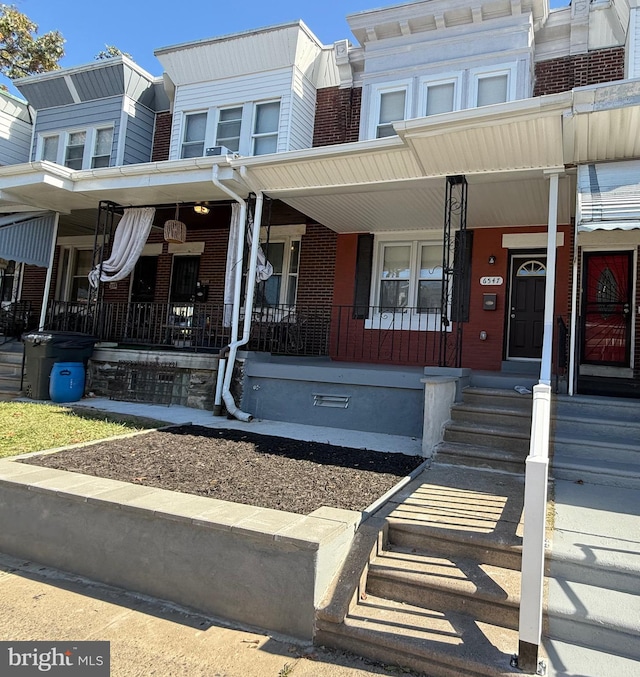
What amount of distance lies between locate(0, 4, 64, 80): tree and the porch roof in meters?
11.4

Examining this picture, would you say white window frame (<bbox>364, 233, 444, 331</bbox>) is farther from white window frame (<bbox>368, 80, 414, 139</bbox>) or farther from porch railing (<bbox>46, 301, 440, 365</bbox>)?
white window frame (<bbox>368, 80, 414, 139</bbox>)

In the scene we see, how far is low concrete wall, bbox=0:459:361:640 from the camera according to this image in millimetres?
2838

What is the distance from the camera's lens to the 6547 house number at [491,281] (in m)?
8.50

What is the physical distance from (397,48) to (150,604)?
9722mm

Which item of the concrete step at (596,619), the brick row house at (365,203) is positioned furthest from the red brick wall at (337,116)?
the concrete step at (596,619)

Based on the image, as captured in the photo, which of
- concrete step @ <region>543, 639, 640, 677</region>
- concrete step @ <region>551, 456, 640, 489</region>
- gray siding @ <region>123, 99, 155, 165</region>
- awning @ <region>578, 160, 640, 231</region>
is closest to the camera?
concrete step @ <region>543, 639, 640, 677</region>

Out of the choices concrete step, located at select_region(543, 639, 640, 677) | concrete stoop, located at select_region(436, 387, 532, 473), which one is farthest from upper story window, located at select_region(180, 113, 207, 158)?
concrete step, located at select_region(543, 639, 640, 677)

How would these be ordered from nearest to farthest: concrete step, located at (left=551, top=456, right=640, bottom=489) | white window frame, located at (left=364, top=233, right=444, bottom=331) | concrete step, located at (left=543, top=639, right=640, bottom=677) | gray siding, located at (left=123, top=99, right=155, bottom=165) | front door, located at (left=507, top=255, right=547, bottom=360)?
1. concrete step, located at (left=543, top=639, right=640, bottom=677)
2. concrete step, located at (left=551, top=456, right=640, bottom=489)
3. front door, located at (left=507, top=255, right=547, bottom=360)
4. white window frame, located at (left=364, top=233, right=444, bottom=331)
5. gray siding, located at (left=123, top=99, right=155, bottom=165)

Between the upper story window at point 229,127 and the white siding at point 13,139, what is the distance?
6.01m

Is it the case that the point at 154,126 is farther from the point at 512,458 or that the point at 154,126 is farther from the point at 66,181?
the point at 512,458

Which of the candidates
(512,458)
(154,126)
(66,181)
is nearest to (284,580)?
(512,458)

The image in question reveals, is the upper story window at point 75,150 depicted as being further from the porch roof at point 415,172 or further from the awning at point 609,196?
the awning at point 609,196

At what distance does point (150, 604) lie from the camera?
10.3 ft

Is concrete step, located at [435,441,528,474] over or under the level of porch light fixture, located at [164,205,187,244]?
under
